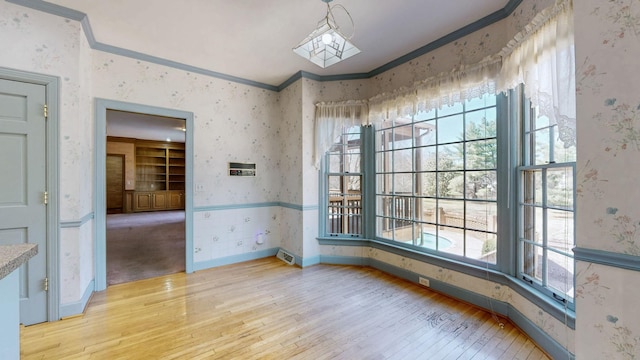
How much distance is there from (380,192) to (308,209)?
1042 millimetres

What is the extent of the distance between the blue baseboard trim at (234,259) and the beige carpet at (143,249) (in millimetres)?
298

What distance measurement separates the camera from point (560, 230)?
187 cm

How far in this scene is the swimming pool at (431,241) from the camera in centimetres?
280

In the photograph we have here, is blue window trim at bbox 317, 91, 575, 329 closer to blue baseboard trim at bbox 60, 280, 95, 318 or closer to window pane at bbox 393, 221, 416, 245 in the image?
window pane at bbox 393, 221, 416, 245

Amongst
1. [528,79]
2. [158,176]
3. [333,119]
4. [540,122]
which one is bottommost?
[158,176]

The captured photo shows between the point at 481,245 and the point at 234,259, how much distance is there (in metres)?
3.16

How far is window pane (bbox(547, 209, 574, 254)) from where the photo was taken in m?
1.79

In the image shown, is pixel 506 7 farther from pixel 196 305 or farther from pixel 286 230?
pixel 196 305

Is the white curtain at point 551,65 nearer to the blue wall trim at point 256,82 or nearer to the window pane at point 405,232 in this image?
the blue wall trim at point 256,82

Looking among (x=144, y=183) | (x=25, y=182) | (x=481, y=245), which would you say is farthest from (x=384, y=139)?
(x=144, y=183)

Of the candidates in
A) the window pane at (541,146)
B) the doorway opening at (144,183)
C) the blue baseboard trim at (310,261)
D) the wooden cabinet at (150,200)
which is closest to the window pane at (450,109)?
the window pane at (541,146)

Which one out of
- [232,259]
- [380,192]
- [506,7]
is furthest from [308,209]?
[506,7]

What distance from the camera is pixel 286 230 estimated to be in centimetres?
399

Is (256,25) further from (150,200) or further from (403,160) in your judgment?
(150,200)
